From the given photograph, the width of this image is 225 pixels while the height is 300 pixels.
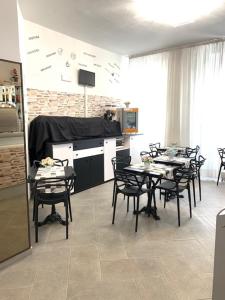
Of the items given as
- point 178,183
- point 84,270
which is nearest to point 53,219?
point 84,270

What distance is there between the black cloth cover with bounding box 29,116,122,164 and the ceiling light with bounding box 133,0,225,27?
2.21 meters

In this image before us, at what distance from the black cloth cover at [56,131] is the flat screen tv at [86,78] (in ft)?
3.04

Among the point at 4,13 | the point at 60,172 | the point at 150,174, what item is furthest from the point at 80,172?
the point at 4,13

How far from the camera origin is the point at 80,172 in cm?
465

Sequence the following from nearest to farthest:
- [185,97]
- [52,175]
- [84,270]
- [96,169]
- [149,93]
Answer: [84,270] < [52,175] < [96,169] < [185,97] < [149,93]

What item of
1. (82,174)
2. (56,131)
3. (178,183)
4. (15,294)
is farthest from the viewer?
(82,174)

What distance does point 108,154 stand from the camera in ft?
17.3

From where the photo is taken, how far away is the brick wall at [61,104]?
4.38 meters

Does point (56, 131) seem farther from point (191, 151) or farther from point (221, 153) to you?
point (221, 153)

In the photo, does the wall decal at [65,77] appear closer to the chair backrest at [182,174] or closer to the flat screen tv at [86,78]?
the flat screen tv at [86,78]

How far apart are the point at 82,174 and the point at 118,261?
2.43 m

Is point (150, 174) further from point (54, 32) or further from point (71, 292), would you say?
point (54, 32)

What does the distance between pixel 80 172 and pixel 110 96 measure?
251 centimetres

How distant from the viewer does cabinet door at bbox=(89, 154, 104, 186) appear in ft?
16.1
